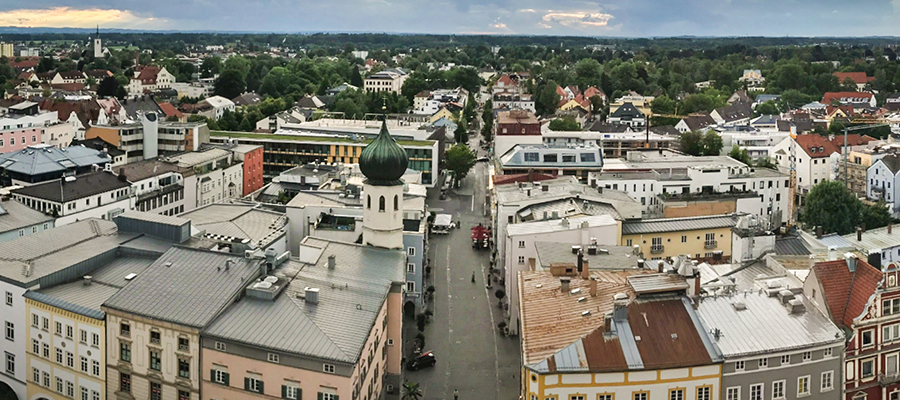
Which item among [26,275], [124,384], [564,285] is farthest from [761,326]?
[26,275]

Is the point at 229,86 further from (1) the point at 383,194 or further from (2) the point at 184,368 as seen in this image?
(2) the point at 184,368

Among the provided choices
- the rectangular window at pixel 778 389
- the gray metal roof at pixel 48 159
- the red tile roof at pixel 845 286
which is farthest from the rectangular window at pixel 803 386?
the gray metal roof at pixel 48 159

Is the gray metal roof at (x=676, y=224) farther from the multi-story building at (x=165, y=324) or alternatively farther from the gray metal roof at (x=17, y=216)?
the gray metal roof at (x=17, y=216)

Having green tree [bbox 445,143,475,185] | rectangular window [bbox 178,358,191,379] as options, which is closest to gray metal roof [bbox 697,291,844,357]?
rectangular window [bbox 178,358,191,379]

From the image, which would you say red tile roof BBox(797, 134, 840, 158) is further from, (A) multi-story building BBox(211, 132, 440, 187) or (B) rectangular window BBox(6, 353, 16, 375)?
(B) rectangular window BBox(6, 353, 16, 375)

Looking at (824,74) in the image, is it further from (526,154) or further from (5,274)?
(5,274)

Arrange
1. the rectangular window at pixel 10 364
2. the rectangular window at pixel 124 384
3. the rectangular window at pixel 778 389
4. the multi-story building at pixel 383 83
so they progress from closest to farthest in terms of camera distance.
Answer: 1. the rectangular window at pixel 778 389
2. the rectangular window at pixel 124 384
3. the rectangular window at pixel 10 364
4. the multi-story building at pixel 383 83

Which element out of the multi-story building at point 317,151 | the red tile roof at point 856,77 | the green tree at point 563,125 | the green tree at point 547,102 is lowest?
the multi-story building at point 317,151

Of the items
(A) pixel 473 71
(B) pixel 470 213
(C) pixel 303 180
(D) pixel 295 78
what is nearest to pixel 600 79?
(A) pixel 473 71
